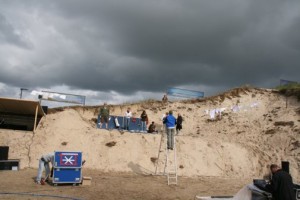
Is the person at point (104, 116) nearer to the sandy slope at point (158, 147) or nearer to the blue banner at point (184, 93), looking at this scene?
the sandy slope at point (158, 147)

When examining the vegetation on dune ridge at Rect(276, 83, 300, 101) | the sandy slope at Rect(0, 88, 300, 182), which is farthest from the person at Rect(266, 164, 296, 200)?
the vegetation on dune ridge at Rect(276, 83, 300, 101)

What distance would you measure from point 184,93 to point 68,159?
2082 cm

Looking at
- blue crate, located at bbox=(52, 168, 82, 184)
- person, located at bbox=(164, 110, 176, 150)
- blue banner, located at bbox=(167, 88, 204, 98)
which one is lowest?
blue crate, located at bbox=(52, 168, 82, 184)

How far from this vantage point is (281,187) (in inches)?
335

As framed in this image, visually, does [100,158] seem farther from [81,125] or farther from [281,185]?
[281,185]

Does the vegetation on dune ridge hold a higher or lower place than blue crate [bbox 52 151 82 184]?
higher

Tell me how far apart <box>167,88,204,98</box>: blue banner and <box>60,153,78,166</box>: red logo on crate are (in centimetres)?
1966

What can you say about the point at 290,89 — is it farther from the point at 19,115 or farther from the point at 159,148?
the point at 19,115

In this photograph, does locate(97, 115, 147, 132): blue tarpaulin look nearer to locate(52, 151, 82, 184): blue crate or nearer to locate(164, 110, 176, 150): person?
locate(164, 110, 176, 150): person

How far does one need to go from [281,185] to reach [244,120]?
22.9 metres

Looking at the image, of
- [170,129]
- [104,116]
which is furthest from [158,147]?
[170,129]

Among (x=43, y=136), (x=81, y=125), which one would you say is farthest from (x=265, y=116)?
(x=43, y=136)

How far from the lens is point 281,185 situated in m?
8.51

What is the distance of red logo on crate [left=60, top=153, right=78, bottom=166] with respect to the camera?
1474 cm
